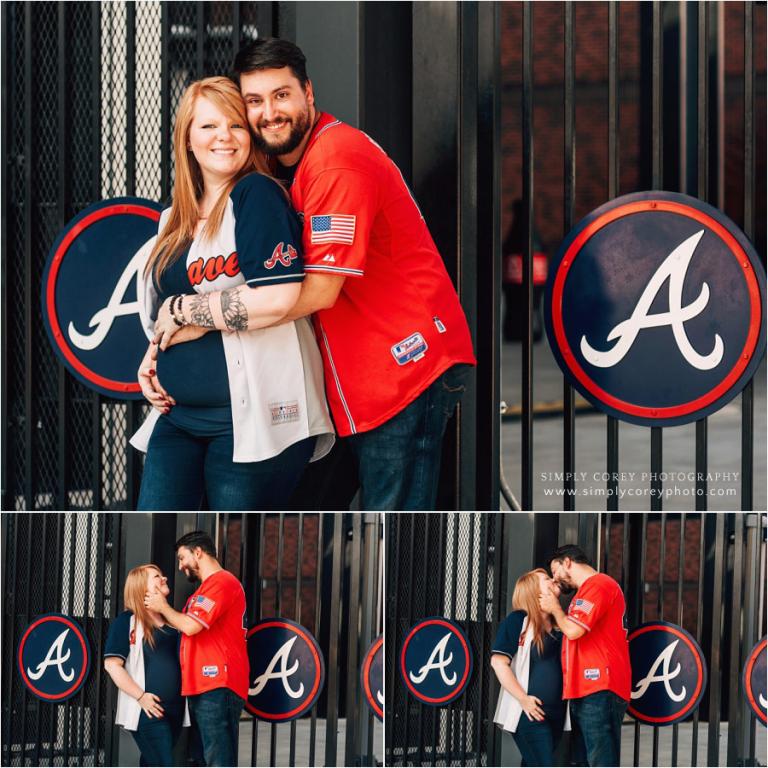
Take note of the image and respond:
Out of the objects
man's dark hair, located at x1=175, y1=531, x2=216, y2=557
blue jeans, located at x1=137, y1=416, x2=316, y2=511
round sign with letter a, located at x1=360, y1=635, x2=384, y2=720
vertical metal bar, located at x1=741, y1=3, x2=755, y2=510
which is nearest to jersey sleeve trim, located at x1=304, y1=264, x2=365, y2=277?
blue jeans, located at x1=137, y1=416, x2=316, y2=511

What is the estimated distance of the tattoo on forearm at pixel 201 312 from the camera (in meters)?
2.35

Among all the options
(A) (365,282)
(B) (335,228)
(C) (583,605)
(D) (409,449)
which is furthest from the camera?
(C) (583,605)

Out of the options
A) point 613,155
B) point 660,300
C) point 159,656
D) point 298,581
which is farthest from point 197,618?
point 613,155

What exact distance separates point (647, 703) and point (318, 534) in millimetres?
879

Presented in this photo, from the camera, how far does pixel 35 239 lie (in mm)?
2885

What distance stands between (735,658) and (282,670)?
1.08 metres

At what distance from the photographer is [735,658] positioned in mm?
2650

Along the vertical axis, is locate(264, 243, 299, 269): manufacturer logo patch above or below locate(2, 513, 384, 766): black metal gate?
above

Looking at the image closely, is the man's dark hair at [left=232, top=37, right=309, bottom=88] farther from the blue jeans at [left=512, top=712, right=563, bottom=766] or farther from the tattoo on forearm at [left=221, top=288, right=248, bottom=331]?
the blue jeans at [left=512, top=712, right=563, bottom=766]

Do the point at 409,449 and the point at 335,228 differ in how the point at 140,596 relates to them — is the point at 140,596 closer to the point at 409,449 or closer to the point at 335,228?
the point at 409,449

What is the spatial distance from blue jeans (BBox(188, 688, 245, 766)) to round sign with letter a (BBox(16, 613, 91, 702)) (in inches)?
12.3

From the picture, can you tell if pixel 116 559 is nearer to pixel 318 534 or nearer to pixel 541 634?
pixel 318 534

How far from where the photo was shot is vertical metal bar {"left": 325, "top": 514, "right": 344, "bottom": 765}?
104 inches

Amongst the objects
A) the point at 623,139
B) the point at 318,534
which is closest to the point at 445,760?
the point at 318,534
